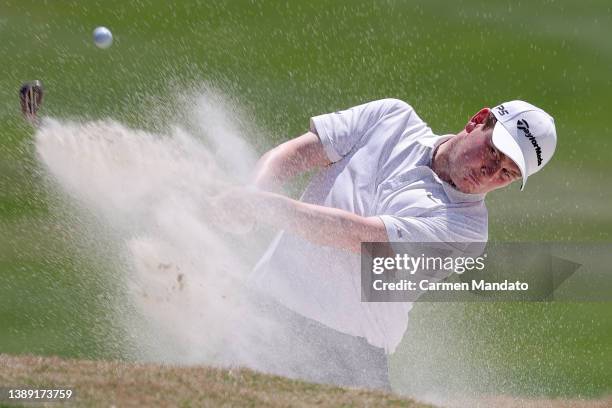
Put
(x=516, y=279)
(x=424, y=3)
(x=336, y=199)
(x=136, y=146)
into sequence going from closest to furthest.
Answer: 1. (x=336, y=199)
2. (x=136, y=146)
3. (x=516, y=279)
4. (x=424, y=3)

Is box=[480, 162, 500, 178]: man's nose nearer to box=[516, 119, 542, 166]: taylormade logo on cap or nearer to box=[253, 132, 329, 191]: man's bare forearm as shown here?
box=[516, 119, 542, 166]: taylormade logo on cap

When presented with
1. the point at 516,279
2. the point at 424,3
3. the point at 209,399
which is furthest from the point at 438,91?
the point at 209,399

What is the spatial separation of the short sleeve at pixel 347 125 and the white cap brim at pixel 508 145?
0.41 m

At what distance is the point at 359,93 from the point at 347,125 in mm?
3206

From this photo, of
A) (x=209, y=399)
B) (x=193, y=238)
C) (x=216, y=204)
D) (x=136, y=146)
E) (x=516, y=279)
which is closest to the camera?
(x=209, y=399)

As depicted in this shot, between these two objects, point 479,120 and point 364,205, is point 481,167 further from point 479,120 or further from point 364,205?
point 364,205

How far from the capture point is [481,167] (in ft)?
10.9

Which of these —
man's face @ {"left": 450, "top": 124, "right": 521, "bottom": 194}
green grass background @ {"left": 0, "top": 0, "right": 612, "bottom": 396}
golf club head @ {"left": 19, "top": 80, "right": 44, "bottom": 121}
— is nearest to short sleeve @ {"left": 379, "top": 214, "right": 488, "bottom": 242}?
man's face @ {"left": 450, "top": 124, "right": 521, "bottom": 194}

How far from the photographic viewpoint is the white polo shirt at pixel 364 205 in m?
3.33

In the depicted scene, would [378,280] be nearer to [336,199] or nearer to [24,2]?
[336,199]

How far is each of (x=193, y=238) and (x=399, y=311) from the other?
0.87m

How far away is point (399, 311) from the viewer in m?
3.52

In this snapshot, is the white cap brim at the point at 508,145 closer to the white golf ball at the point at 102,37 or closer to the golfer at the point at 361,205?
the golfer at the point at 361,205

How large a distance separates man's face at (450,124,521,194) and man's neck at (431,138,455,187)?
2cm
